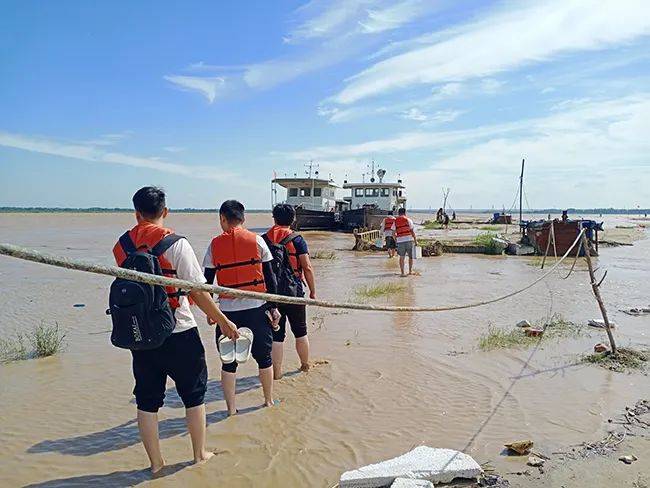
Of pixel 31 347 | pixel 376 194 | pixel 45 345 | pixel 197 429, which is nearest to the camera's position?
pixel 197 429

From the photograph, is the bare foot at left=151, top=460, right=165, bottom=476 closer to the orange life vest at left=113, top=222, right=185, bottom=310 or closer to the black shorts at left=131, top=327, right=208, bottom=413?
the black shorts at left=131, top=327, right=208, bottom=413

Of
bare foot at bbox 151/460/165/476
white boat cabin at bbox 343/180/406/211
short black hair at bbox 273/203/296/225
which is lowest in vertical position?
bare foot at bbox 151/460/165/476

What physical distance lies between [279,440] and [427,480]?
1258 millimetres

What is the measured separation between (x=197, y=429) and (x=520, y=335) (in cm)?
458

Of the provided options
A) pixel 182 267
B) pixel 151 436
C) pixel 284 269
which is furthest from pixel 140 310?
pixel 284 269

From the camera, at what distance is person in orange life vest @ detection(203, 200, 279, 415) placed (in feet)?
13.4

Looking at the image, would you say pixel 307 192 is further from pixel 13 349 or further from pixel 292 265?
pixel 292 265

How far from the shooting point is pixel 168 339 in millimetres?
3141

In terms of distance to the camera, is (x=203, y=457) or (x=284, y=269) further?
(x=284, y=269)

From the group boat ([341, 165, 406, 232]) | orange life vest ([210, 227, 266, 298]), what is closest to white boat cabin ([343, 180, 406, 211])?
boat ([341, 165, 406, 232])

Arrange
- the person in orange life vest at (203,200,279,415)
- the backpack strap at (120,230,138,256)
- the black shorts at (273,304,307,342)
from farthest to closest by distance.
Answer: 1. the black shorts at (273,304,307,342)
2. the person in orange life vest at (203,200,279,415)
3. the backpack strap at (120,230,138,256)

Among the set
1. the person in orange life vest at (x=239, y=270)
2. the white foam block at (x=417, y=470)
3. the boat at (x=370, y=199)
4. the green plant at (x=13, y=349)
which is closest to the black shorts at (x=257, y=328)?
the person in orange life vest at (x=239, y=270)

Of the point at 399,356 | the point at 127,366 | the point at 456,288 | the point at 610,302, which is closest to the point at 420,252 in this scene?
the point at 456,288

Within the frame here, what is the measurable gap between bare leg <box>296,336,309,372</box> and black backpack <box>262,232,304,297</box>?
56 cm
